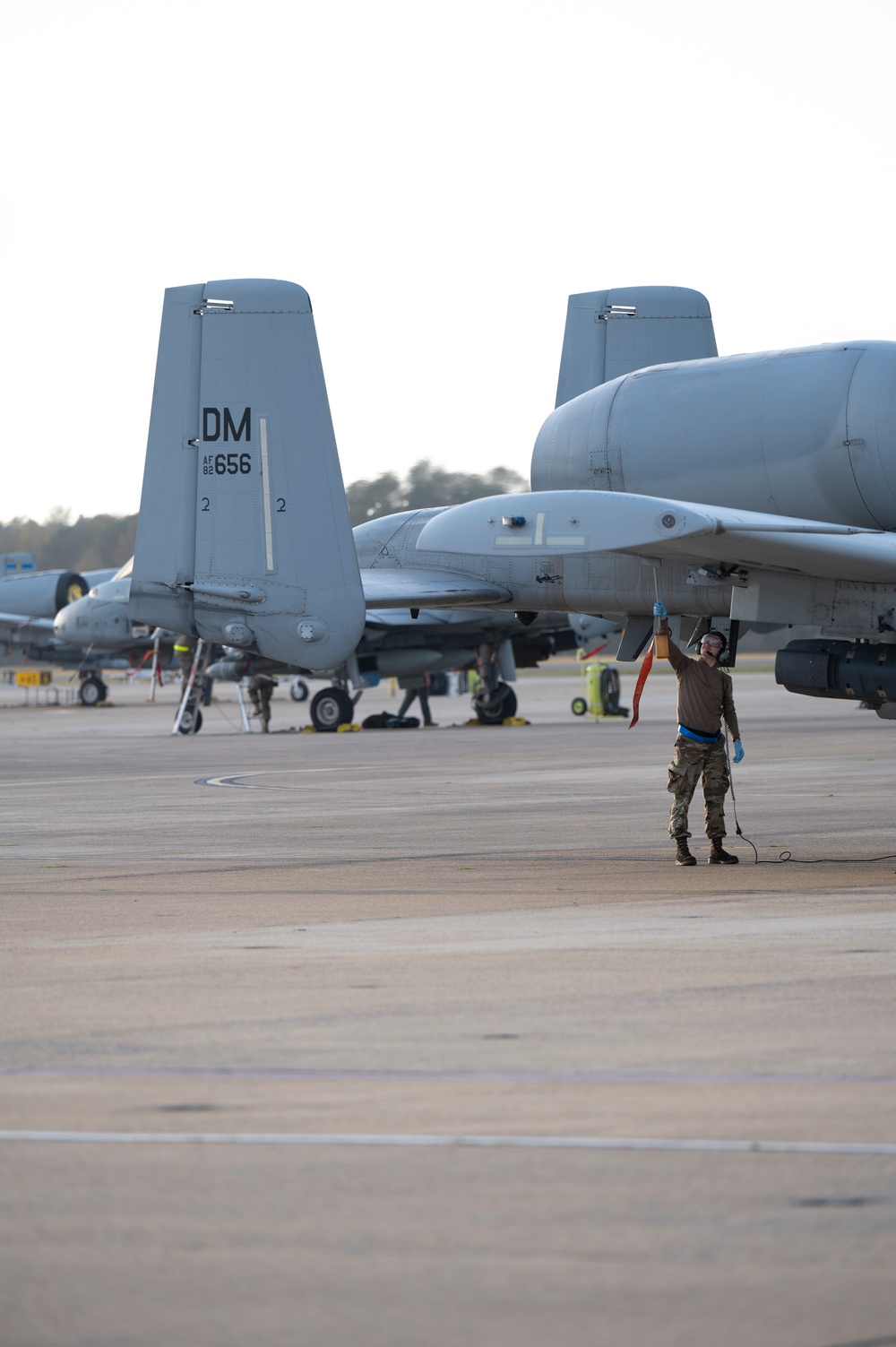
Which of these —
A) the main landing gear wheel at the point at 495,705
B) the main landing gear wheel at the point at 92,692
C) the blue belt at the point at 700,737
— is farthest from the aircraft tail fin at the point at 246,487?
the main landing gear wheel at the point at 92,692

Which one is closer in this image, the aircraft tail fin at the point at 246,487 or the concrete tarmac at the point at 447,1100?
the concrete tarmac at the point at 447,1100

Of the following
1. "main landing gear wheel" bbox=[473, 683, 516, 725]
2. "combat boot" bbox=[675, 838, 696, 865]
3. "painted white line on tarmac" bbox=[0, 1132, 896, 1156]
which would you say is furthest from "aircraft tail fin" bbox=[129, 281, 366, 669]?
"main landing gear wheel" bbox=[473, 683, 516, 725]

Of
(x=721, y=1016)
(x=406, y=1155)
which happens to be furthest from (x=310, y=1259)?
(x=721, y=1016)

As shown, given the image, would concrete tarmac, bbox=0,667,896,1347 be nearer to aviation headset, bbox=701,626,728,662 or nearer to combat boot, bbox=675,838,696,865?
combat boot, bbox=675,838,696,865

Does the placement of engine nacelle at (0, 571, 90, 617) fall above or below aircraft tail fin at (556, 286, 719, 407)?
below

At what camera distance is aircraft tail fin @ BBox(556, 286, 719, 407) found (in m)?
18.8

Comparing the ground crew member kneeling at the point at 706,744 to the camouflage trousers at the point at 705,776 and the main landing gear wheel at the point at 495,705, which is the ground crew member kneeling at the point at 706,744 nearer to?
the camouflage trousers at the point at 705,776

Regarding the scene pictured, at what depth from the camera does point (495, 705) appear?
4200cm

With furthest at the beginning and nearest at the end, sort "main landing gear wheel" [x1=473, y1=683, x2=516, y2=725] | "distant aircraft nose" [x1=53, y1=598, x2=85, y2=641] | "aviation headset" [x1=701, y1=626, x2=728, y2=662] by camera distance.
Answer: "distant aircraft nose" [x1=53, y1=598, x2=85, y2=641]
"main landing gear wheel" [x1=473, y1=683, x2=516, y2=725]
"aviation headset" [x1=701, y1=626, x2=728, y2=662]

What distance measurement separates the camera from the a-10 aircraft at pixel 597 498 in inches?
545

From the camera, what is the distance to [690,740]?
15.1 m

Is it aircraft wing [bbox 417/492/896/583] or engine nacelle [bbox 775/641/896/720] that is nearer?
aircraft wing [bbox 417/492/896/583]

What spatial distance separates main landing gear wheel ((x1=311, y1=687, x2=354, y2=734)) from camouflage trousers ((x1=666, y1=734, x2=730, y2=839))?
25712 mm

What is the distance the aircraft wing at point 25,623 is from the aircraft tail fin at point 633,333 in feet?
155
